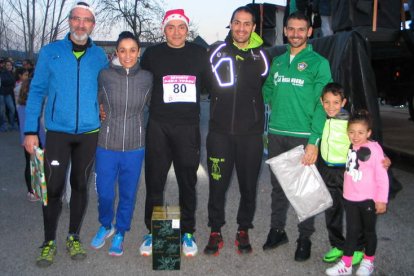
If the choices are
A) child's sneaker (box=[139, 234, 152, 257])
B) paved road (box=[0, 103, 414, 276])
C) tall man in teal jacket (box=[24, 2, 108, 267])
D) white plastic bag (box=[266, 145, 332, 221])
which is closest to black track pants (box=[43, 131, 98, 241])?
tall man in teal jacket (box=[24, 2, 108, 267])

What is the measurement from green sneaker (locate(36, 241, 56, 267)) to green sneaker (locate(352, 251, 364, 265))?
2.43m

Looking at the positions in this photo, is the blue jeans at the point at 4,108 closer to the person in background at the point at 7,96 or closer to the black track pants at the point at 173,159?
the person in background at the point at 7,96

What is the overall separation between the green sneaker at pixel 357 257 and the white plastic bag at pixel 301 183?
0.46 metres

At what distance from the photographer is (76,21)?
3.26 metres

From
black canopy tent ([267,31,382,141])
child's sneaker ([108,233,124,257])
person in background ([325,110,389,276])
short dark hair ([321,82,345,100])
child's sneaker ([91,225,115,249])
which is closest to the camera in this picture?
person in background ([325,110,389,276])

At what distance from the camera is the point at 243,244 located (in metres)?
3.60

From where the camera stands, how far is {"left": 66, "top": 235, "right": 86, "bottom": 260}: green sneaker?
134 inches

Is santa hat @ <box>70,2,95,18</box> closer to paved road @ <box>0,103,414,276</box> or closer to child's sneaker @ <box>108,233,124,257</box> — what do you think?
child's sneaker @ <box>108,233,124,257</box>

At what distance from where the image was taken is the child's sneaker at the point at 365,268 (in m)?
3.16

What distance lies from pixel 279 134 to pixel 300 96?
1.20 ft

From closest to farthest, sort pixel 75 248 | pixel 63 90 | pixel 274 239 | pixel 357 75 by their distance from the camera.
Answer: pixel 63 90, pixel 75 248, pixel 274 239, pixel 357 75

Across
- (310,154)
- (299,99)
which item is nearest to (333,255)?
(310,154)

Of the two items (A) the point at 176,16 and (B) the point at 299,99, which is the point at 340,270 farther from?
(A) the point at 176,16

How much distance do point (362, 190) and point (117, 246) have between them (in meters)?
2.04
